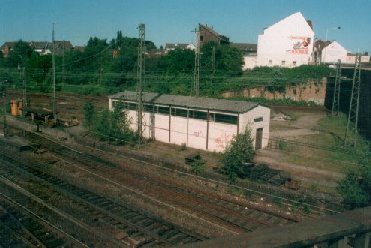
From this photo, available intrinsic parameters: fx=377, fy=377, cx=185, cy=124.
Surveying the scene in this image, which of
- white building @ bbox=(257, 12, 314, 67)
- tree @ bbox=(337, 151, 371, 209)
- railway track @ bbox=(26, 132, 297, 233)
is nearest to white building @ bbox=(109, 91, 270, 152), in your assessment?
railway track @ bbox=(26, 132, 297, 233)

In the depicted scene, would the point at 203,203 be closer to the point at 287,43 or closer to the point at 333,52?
the point at 287,43

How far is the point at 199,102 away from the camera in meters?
25.9

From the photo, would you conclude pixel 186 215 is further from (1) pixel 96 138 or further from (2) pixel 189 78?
(2) pixel 189 78

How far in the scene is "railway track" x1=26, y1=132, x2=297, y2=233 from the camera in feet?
43.2

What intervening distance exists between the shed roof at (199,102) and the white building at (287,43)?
32.9 m

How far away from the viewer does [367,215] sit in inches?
105

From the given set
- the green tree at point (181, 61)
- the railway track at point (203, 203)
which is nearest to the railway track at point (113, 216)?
the railway track at point (203, 203)

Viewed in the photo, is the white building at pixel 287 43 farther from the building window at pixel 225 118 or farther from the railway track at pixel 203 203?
the railway track at pixel 203 203

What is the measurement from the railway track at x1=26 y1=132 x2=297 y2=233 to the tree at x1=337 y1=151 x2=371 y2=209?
2441mm

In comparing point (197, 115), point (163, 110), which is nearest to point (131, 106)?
point (163, 110)

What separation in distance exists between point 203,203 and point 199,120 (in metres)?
10.8

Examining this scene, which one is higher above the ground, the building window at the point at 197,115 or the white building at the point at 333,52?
the white building at the point at 333,52

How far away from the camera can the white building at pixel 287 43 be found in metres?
55.6

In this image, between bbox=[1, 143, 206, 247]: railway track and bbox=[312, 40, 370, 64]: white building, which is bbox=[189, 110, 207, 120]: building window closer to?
bbox=[1, 143, 206, 247]: railway track
